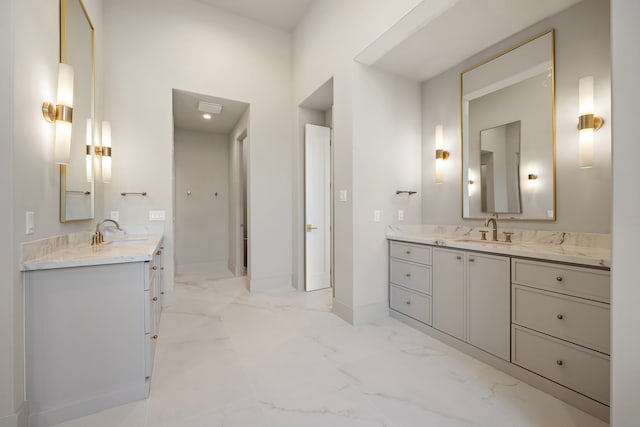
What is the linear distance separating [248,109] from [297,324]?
2995 mm

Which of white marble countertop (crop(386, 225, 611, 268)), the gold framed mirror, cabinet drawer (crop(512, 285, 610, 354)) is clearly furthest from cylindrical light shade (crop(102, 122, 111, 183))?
cabinet drawer (crop(512, 285, 610, 354))

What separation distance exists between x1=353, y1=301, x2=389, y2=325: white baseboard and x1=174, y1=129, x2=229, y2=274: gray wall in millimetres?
3694

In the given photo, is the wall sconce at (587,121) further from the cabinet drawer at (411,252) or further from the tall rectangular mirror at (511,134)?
the cabinet drawer at (411,252)

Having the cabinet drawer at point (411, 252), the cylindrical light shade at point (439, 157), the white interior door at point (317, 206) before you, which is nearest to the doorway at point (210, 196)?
the white interior door at point (317, 206)

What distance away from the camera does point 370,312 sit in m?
2.92

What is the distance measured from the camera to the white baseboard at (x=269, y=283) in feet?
12.8

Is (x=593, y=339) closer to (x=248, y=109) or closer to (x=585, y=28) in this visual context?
(x=585, y=28)

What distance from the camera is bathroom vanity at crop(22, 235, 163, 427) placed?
149 cm

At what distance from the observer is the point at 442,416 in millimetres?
1562

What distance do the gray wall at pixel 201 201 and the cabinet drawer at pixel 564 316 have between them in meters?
5.09

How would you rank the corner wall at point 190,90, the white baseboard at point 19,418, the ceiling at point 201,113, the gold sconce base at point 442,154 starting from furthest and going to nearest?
the ceiling at point 201,113 < the corner wall at point 190,90 < the gold sconce base at point 442,154 < the white baseboard at point 19,418

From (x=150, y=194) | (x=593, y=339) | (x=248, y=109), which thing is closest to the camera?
(x=593, y=339)

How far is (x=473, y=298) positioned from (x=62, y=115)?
3190mm

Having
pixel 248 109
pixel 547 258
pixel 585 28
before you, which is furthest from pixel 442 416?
pixel 248 109
